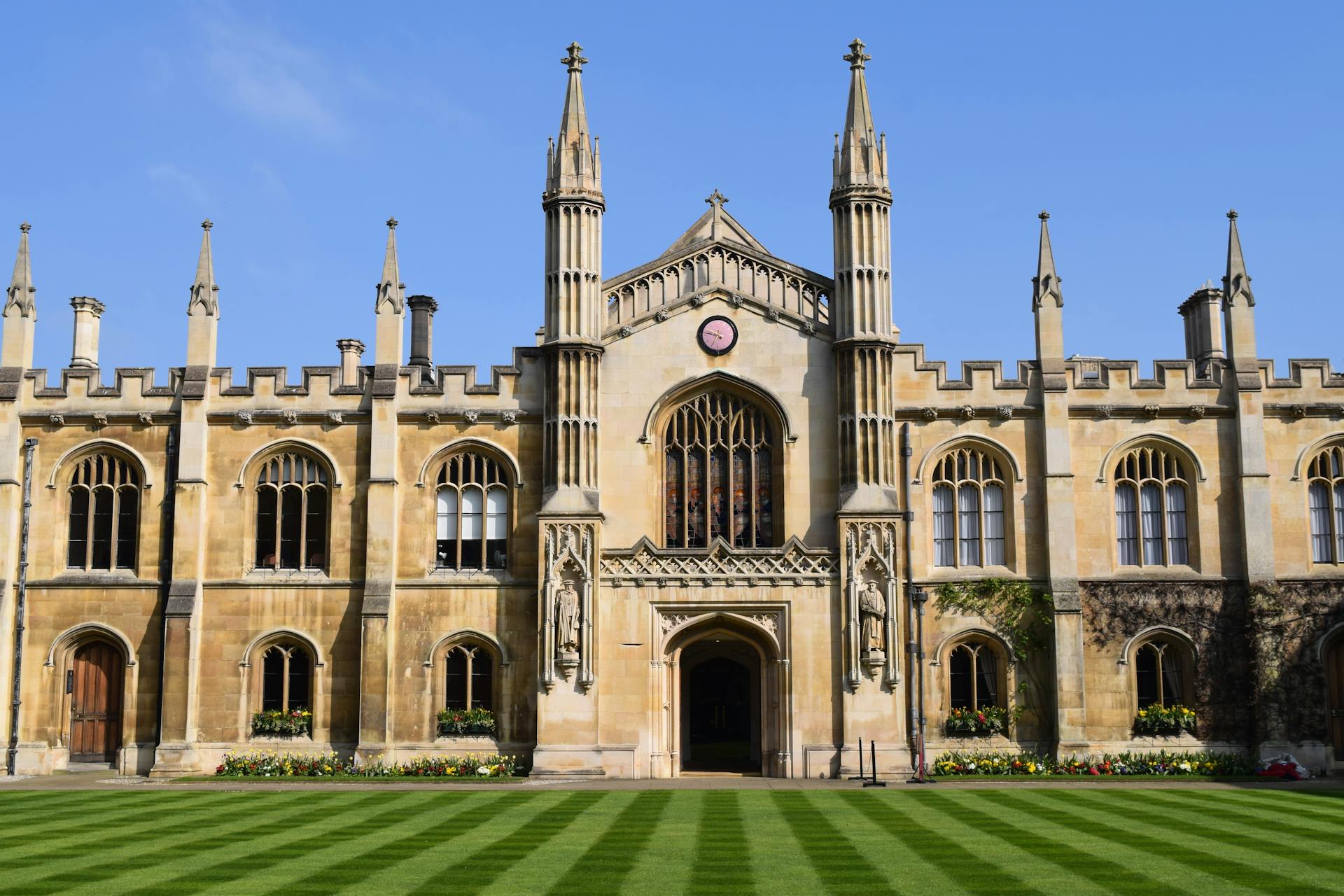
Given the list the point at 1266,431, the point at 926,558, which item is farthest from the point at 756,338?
the point at 1266,431

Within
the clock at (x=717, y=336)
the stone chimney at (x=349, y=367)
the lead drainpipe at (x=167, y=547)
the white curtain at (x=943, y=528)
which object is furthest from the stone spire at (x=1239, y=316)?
the lead drainpipe at (x=167, y=547)

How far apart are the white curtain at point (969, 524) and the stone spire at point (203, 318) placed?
60.3 ft

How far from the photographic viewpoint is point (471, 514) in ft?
114

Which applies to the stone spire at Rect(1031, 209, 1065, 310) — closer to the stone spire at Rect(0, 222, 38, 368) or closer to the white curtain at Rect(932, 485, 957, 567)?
the white curtain at Rect(932, 485, 957, 567)

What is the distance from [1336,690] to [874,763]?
11.9 meters

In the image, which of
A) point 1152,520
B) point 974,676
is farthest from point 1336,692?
point 974,676

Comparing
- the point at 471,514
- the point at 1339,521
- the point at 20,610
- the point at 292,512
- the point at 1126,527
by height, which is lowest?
the point at 20,610

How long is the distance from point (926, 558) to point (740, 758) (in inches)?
321

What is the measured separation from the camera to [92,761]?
34312 mm

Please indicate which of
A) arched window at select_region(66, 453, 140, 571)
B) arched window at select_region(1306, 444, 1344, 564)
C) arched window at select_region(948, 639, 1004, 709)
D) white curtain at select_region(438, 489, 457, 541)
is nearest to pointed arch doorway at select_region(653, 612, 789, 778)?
arched window at select_region(948, 639, 1004, 709)

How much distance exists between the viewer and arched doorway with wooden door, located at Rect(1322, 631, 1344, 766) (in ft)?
109

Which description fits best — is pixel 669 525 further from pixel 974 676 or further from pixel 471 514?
pixel 974 676

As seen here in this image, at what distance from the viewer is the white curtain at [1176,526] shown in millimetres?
34250

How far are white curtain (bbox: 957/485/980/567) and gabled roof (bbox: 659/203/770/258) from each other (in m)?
8.01
